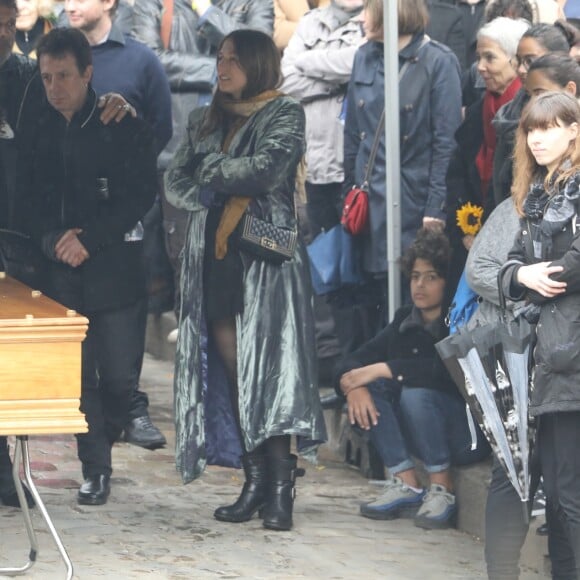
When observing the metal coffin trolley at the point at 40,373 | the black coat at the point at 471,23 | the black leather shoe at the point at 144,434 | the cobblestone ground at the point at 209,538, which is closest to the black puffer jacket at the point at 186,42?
the black coat at the point at 471,23

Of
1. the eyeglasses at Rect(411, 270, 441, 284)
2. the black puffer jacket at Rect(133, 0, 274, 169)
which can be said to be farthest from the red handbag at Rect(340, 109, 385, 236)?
the black puffer jacket at Rect(133, 0, 274, 169)

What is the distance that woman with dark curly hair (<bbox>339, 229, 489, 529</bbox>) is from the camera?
6656mm

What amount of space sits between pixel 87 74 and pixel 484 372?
8.18 feet

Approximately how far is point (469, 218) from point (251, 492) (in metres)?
1.40

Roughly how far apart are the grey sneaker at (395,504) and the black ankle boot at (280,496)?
0.41 metres

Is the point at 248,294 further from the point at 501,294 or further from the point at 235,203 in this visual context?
the point at 501,294

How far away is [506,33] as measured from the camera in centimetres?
666

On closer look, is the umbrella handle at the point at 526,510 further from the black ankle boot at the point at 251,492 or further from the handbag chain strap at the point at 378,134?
the handbag chain strap at the point at 378,134

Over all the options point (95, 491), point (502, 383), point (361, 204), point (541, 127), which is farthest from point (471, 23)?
point (502, 383)

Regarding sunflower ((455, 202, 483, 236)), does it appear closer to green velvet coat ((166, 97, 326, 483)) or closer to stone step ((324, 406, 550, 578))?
green velvet coat ((166, 97, 326, 483))

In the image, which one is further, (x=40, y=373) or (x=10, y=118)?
(x=10, y=118)

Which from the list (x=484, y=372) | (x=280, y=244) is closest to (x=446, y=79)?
(x=280, y=244)

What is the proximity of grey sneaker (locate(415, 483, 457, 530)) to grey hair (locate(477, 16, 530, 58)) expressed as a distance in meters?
1.77

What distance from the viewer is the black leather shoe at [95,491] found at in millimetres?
6750
